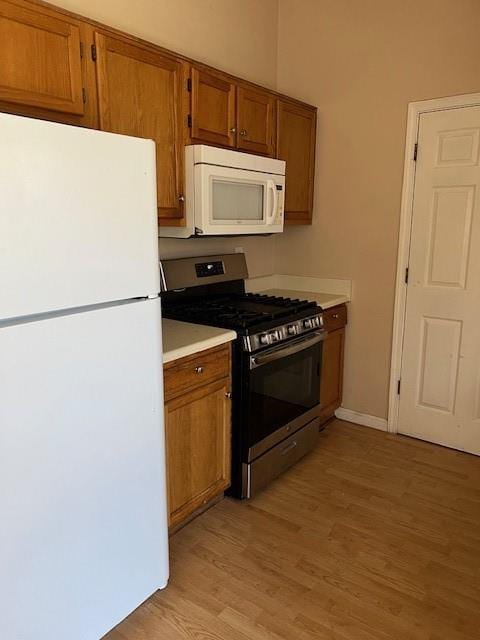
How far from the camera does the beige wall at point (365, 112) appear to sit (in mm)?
2668

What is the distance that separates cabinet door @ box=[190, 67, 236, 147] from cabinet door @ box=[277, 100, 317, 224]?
1.59 feet

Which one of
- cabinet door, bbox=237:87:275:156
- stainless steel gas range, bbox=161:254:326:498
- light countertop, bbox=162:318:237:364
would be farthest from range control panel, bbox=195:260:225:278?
cabinet door, bbox=237:87:275:156

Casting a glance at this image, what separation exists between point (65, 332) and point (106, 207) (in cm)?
37

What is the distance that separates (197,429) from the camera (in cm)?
206

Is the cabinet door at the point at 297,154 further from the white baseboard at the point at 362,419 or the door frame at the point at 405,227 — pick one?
the white baseboard at the point at 362,419

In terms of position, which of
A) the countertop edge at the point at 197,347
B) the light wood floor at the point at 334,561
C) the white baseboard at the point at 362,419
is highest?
the countertop edge at the point at 197,347

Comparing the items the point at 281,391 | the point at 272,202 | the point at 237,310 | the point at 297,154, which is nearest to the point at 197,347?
the point at 237,310

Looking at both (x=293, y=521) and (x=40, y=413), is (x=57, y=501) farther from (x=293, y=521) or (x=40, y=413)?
(x=293, y=521)

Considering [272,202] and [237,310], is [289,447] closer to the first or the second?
[237,310]

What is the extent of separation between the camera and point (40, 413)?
4.07 ft

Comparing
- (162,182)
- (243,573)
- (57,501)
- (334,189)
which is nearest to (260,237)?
(334,189)

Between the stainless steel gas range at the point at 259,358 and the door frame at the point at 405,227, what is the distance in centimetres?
61

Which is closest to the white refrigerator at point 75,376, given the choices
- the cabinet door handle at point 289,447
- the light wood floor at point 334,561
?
the light wood floor at point 334,561

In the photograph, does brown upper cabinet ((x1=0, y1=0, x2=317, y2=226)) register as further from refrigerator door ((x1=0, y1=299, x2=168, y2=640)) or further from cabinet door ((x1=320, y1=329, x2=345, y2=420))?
cabinet door ((x1=320, y1=329, x2=345, y2=420))
